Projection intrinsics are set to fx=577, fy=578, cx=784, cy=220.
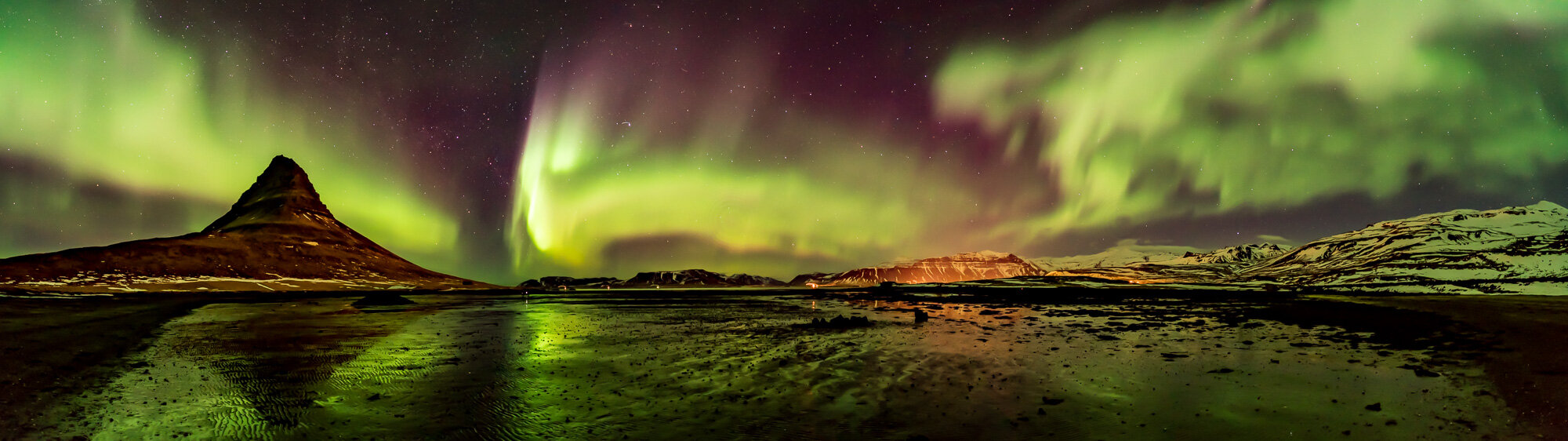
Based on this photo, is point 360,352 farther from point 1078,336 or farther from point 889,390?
point 1078,336

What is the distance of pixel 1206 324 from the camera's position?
41.9 meters

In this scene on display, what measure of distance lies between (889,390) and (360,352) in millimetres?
24980

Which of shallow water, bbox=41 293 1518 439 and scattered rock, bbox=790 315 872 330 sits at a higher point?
scattered rock, bbox=790 315 872 330

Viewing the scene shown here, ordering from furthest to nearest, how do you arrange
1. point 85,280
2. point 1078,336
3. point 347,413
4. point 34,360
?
point 85,280, point 1078,336, point 34,360, point 347,413

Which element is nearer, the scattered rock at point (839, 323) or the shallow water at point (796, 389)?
the shallow water at point (796, 389)

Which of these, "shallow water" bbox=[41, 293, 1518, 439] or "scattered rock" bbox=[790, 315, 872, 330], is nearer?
"shallow water" bbox=[41, 293, 1518, 439]

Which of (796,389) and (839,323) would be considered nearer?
(796,389)

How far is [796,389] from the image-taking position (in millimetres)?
17609

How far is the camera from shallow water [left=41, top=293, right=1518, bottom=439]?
1299 centimetres

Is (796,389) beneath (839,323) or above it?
beneath

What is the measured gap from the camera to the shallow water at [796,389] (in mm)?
12992

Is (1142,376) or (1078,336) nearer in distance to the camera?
(1142,376)

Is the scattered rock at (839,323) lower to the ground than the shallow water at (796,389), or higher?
higher

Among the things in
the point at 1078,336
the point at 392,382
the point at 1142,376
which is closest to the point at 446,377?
the point at 392,382
